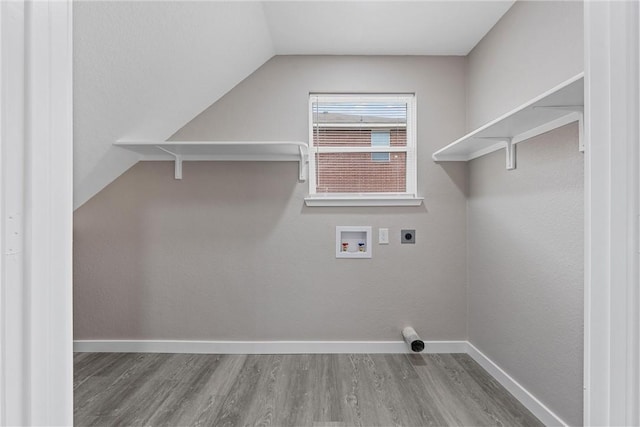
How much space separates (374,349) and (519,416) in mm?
1043

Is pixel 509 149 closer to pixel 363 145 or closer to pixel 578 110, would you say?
pixel 578 110

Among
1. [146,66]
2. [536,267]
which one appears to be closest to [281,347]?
[536,267]

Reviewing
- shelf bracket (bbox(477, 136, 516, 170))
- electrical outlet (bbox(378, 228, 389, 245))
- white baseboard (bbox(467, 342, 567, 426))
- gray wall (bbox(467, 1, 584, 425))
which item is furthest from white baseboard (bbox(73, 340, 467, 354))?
shelf bracket (bbox(477, 136, 516, 170))

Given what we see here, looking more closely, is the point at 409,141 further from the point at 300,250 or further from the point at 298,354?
the point at 298,354

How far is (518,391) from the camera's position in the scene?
2.03 metres

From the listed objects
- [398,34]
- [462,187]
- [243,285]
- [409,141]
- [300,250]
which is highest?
[398,34]

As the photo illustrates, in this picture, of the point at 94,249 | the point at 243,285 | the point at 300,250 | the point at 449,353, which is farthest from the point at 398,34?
the point at 94,249

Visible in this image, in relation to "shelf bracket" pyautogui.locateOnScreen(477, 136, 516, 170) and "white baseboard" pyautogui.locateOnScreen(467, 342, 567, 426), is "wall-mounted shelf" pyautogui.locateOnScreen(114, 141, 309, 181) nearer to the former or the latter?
"shelf bracket" pyautogui.locateOnScreen(477, 136, 516, 170)

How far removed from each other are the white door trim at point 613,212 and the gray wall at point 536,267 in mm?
1212

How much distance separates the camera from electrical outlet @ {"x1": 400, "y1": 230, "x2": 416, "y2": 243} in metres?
2.73

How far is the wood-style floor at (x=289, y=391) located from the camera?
1854 millimetres

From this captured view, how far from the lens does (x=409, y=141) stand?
2801 mm
